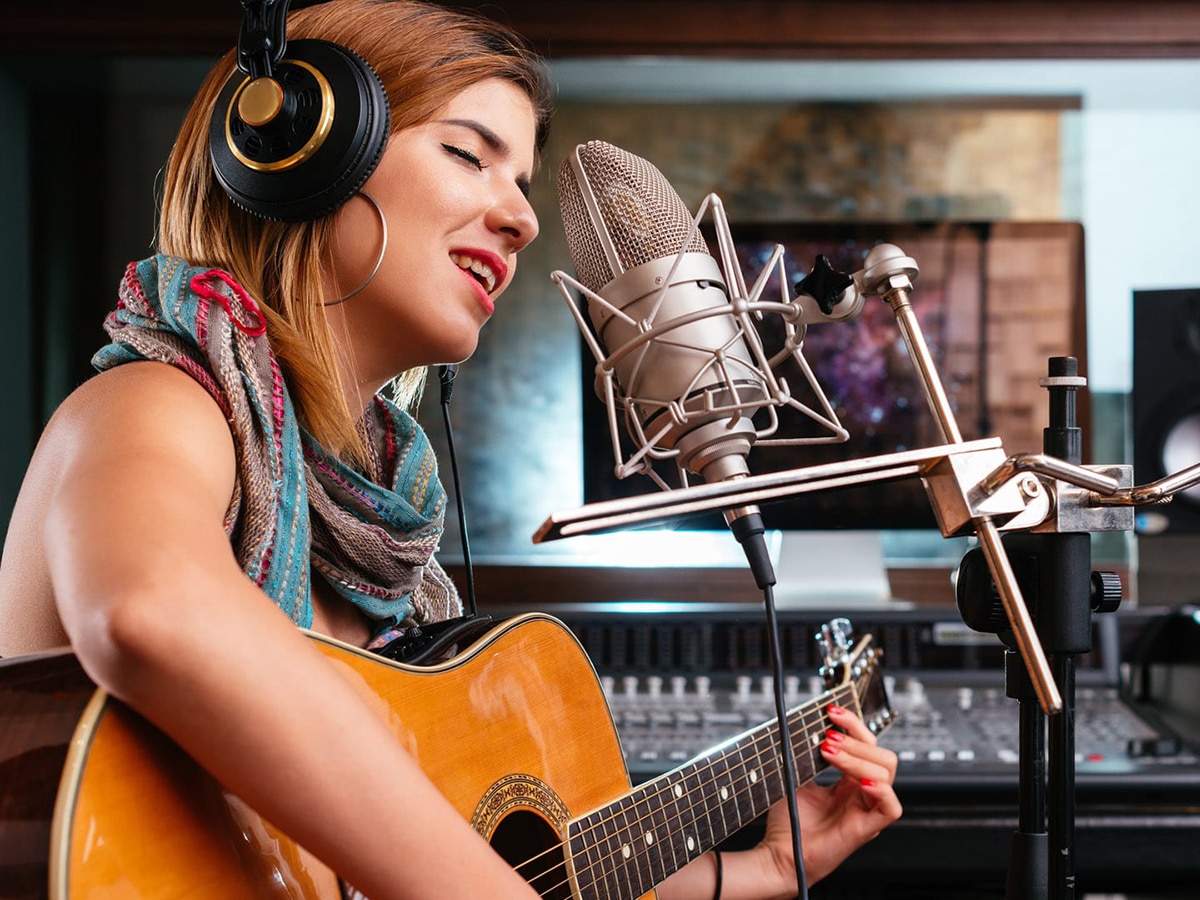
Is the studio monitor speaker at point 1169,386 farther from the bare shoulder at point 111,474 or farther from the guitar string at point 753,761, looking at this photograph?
the bare shoulder at point 111,474

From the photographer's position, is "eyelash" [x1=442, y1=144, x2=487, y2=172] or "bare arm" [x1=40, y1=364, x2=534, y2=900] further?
"eyelash" [x1=442, y1=144, x2=487, y2=172]

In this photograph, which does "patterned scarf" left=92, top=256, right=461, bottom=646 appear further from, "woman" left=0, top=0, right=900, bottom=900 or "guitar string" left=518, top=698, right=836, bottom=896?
"guitar string" left=518, top=698, right=836, bottom=896

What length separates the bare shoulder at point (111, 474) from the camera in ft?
1.80

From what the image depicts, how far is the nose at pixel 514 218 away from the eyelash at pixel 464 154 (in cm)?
3

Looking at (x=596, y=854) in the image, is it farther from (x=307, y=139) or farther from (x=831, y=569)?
(x=831, y=569)

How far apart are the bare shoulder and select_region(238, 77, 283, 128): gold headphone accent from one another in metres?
0.19

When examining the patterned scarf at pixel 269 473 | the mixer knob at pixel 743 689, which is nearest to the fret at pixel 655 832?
the patterned scarf at pixel 269 473

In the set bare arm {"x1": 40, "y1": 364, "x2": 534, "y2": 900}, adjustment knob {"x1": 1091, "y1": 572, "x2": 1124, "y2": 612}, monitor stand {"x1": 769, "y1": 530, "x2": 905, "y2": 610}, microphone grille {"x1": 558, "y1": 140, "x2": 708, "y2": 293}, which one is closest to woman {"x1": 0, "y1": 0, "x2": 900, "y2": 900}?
bare arm {"x1": 40, "y1": 364, "x2": 534, "y2": 900}

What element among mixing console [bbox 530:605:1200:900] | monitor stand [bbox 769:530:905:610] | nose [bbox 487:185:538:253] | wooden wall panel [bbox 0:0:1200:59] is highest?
wooden wall panel [bbox 0:0:1200:59]

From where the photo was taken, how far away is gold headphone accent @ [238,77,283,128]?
0.76 meters

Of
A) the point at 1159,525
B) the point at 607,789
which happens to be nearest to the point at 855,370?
the point at 1159,525

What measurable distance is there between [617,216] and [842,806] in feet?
2.22

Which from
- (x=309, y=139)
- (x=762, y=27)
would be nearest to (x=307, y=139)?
(x=309, y=139)

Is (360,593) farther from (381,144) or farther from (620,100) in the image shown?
(620,100)
